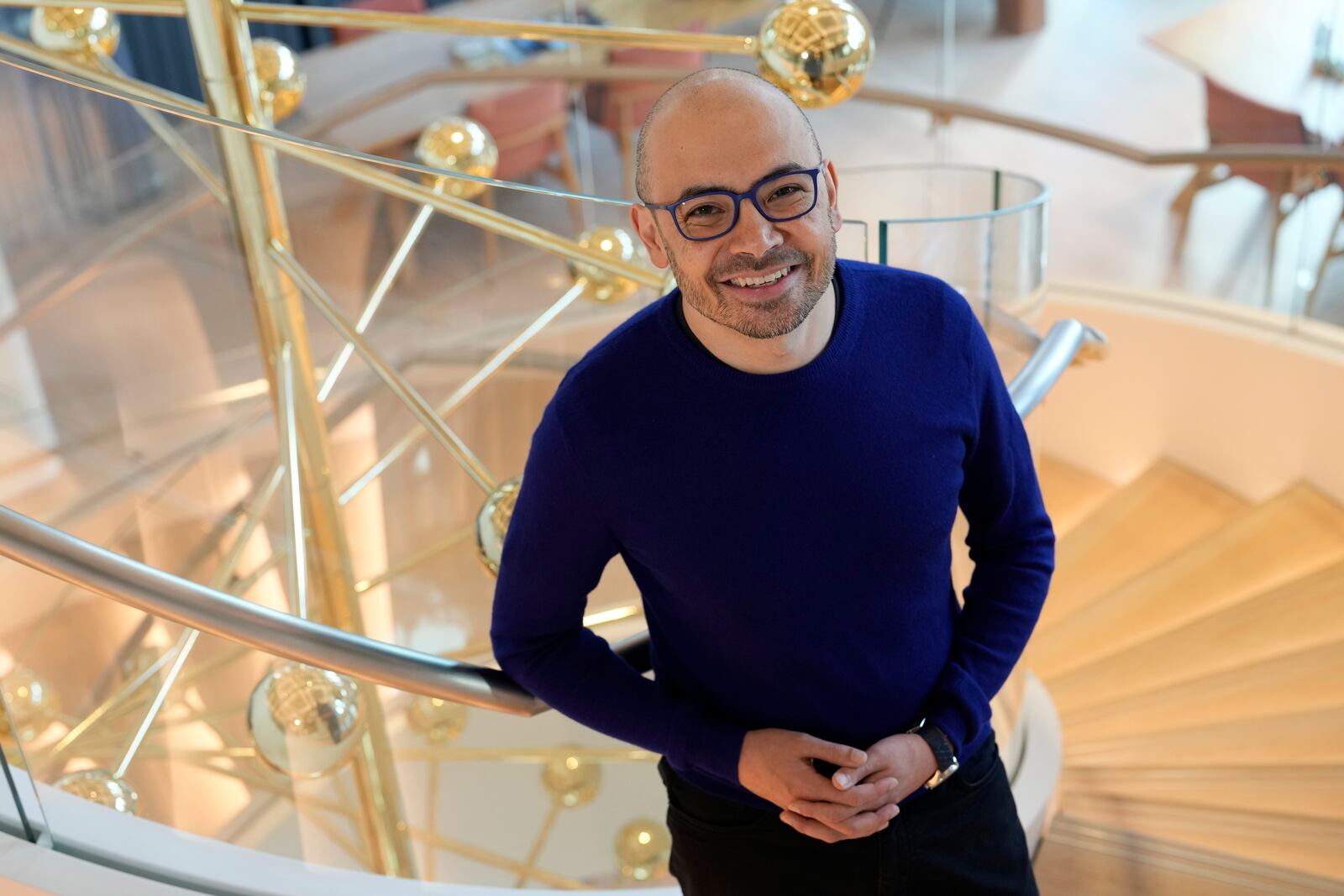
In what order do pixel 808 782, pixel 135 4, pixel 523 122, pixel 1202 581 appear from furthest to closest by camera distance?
pixel 523 122 → pixel 1202 581 → pixel 135 4 → pixel 808 782

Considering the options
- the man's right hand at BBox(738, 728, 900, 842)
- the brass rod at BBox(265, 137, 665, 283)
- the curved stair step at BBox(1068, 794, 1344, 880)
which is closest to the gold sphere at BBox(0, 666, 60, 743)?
the brass rod at BBox(265, 137, 665, 283)

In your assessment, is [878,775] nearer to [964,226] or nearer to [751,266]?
[751,266]

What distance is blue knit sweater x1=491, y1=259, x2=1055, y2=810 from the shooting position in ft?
3.85

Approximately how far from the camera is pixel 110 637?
1.76 meters

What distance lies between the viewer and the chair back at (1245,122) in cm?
471

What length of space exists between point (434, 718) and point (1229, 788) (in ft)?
5.63

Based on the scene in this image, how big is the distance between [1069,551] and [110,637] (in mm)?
3285

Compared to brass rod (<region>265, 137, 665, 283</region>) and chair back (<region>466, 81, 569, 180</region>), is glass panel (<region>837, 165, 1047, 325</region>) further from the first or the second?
chair back (<region>466, 81, 569, 180</region>)

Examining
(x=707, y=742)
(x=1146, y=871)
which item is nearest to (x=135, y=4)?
(x=707, y=742)

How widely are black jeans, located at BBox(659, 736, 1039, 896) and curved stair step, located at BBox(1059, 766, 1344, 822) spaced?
1.47 metres

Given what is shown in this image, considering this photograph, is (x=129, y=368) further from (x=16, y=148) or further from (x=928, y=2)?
→ (x=928, y=2)

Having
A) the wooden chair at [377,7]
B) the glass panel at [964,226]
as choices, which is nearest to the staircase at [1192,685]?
the glass panel at [964,226]

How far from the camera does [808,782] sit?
1.24 meters

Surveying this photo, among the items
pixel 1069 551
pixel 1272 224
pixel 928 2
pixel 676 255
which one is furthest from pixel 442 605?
pixel 928 2
